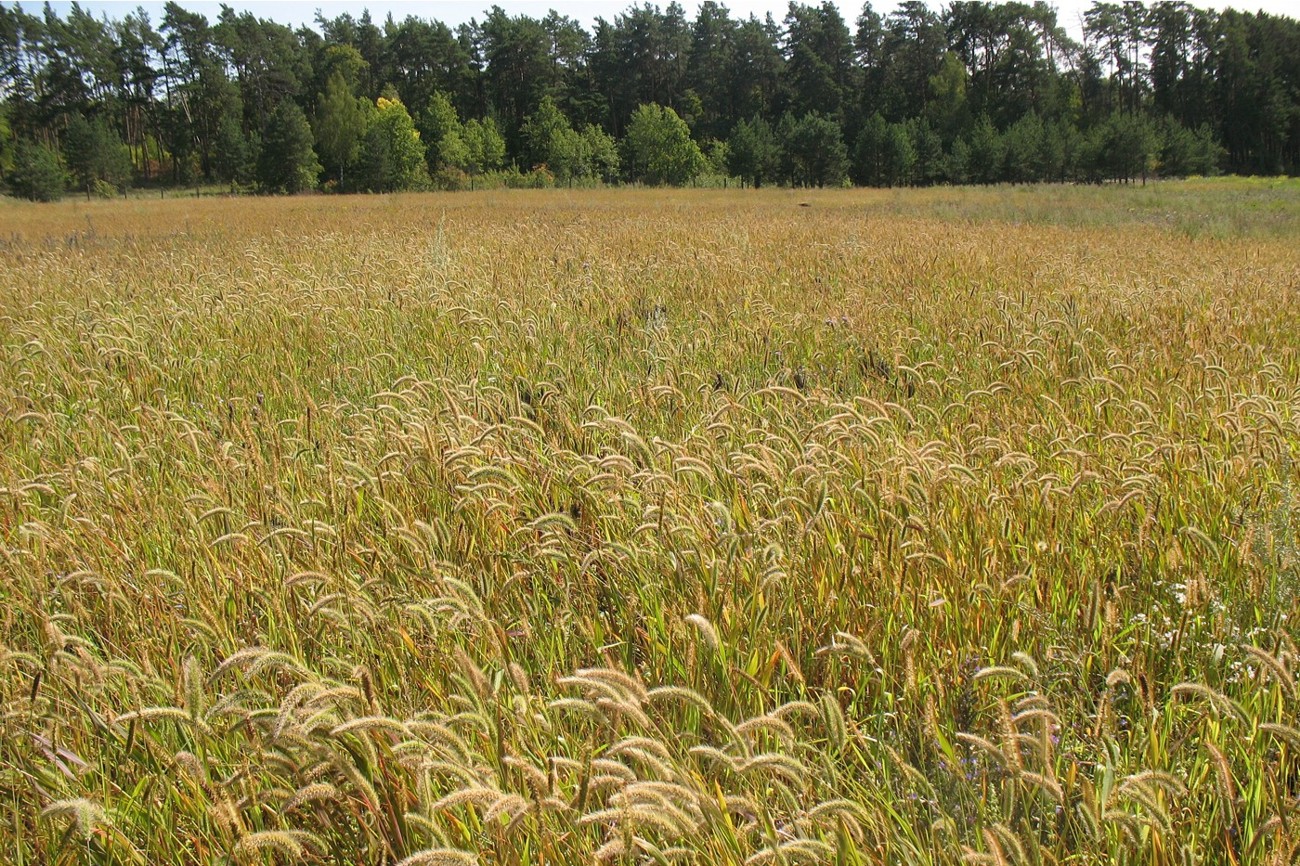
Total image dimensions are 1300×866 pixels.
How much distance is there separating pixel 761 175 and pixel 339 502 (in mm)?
74888

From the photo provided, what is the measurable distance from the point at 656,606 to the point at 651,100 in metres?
115

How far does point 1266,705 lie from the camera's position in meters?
1.81

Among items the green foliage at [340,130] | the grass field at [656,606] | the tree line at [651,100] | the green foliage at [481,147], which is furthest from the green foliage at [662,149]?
the grass field at [656,606]

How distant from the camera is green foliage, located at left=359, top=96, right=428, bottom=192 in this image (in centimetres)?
6475

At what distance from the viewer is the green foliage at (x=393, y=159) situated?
6475 centimetres

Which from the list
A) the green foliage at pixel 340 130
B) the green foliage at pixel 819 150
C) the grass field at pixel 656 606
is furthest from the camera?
the green foliage at pixel 340 130

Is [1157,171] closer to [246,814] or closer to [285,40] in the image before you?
[246,814]

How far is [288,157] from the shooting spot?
212 feet

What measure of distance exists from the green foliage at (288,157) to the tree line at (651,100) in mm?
170

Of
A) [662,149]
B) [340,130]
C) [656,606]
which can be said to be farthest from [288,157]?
[656,606]

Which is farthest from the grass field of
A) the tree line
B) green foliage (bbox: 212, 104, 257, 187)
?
green foliage (bbox: 212, 104, 257, 187)

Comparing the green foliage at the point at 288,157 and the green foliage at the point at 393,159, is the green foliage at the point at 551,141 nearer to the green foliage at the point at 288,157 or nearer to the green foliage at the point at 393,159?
the green foliage at the point at 393,159

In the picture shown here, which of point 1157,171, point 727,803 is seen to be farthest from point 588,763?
point 1157,171

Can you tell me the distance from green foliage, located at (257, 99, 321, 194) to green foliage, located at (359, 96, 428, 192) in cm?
414
